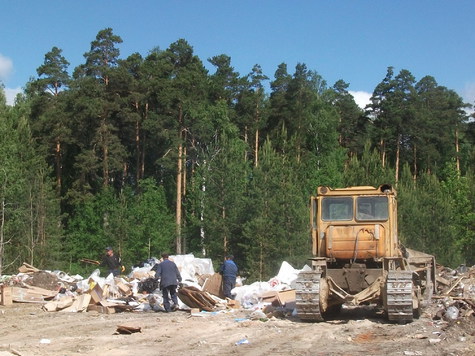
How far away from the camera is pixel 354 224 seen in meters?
13.8

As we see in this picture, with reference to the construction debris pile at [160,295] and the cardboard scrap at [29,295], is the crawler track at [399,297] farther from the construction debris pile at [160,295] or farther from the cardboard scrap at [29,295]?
the cardboard scrap at [29,295]

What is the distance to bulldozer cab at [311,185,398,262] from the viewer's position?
13.6m

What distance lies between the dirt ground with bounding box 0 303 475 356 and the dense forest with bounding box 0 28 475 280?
1550 centimetres

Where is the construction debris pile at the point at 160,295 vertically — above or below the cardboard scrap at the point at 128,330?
above

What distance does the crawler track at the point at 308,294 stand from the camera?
1263cm

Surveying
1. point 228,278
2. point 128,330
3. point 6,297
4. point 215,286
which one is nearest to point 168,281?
point 228,278

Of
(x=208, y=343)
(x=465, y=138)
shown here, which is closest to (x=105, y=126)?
(x=208, y=343)

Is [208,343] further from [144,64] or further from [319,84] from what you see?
[319,84]

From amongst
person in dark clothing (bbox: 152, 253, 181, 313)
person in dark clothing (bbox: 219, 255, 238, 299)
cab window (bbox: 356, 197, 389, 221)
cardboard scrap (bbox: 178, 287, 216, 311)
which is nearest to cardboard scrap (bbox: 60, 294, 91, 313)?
person in dark clothing (bbox: 152, 253, 181, 313)

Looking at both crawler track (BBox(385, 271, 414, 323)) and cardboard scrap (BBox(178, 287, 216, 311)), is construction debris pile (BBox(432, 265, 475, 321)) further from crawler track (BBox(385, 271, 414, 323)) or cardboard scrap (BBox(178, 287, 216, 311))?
cardboard scrap (BBox(178, 287, 216, 311))

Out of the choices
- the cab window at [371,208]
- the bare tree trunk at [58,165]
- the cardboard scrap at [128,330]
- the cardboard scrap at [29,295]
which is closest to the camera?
the cardboard scrap at [128,330]

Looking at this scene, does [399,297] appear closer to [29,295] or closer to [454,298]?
[454,298]

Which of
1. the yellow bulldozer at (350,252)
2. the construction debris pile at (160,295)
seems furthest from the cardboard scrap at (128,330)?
the yellow bulldozer at (350,252)

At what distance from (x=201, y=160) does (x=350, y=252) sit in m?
30.3
